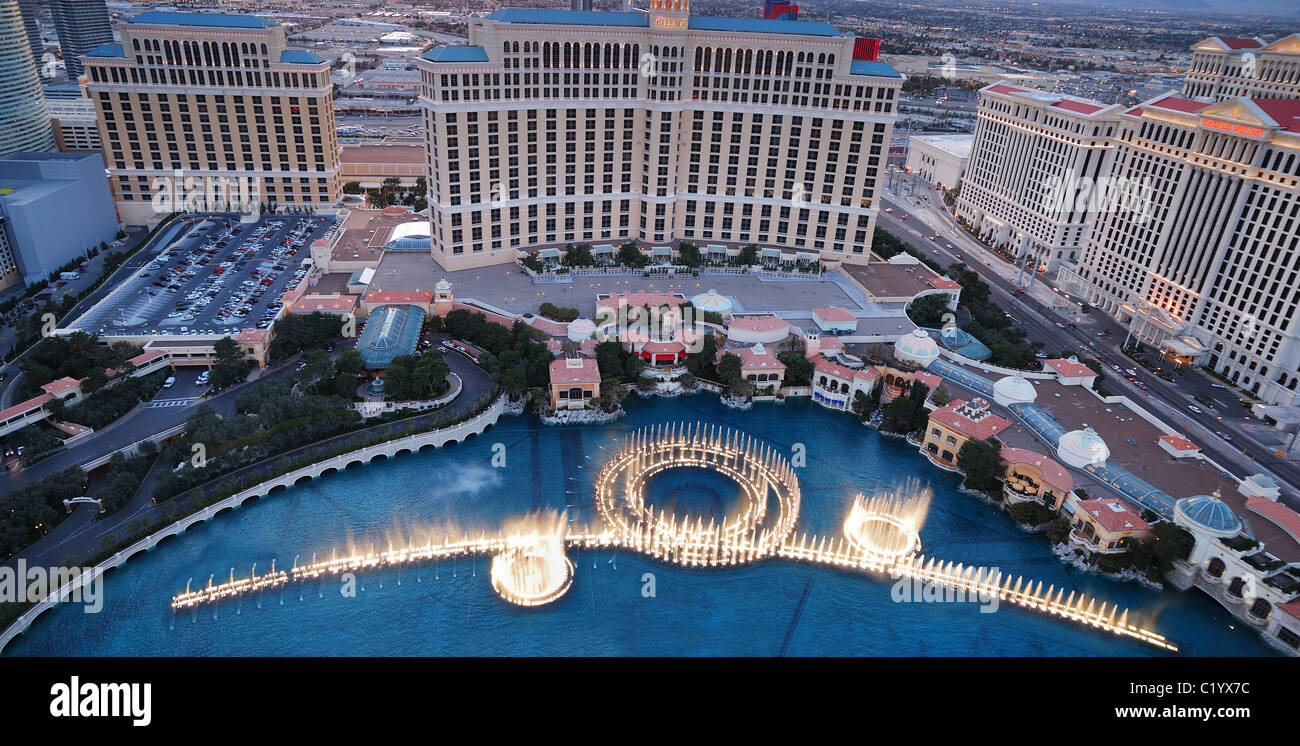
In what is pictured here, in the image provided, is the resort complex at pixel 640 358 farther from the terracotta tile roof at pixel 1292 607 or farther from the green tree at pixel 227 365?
the green tree at pixel 227 365

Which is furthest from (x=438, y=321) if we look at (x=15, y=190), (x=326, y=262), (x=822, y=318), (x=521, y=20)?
(x=15, y=190)

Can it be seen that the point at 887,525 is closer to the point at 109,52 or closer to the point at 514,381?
the point at 514,381

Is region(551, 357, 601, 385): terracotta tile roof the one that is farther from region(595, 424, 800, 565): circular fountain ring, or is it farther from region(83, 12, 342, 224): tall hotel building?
region(83, 12, 342, 224): tall hotel building

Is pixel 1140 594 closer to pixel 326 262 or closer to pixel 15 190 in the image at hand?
pixel 326 262

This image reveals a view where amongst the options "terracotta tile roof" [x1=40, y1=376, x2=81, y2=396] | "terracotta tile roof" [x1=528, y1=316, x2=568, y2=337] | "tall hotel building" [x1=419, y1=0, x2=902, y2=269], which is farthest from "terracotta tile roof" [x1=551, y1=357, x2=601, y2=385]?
"terracotta tile roof" [x1=40, y1=376, x2=81, y2=396]

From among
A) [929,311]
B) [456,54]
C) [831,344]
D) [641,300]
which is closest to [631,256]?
[641,300]

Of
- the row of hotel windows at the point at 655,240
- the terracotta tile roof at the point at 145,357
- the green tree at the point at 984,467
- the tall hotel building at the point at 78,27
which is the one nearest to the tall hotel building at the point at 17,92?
the terracotta tile roof at the point at 145,357
